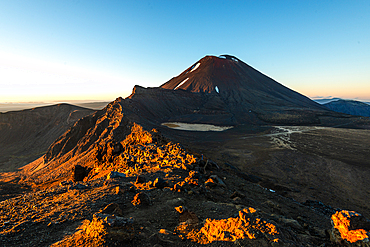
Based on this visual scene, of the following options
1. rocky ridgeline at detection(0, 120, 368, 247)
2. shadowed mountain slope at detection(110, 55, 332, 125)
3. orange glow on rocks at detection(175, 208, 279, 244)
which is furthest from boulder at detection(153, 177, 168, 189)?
shadowed mountain slope at detection(110, 55, 332, 125)

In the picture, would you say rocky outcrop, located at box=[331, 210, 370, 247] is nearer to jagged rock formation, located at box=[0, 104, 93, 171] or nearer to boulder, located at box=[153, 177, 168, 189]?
boulder, located at box=[153, 177, 168, 189]

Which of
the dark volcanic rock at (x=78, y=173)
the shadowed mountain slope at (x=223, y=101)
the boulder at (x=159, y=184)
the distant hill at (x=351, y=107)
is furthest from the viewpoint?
the distant hill at (x=351, y=107)

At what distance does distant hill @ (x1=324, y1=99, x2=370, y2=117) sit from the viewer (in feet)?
416

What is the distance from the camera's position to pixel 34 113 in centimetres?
5547

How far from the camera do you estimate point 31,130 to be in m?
51.0

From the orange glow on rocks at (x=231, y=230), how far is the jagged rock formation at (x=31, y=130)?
45778 mm

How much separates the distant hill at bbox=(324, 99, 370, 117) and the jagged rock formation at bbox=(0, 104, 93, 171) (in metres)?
170

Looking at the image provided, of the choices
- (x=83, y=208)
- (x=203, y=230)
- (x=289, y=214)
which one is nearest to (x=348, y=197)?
(x=289, y=214)

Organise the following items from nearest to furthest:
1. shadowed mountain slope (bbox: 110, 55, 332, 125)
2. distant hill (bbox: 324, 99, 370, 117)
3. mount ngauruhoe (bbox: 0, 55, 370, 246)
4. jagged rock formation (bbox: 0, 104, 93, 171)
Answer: mount ngauruhoe (bbox: 0, 55, 370, 246), jagged rock formation (bbox: 0, 104, 93, 171), shadowed mountain slope (bbox: 110, 55, 332, 125), distant hill (bbox: 324, 99, 370, 117)

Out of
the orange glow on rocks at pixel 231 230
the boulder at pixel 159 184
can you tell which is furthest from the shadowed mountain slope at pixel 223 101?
the orange glow on rocks at pixel 231 230

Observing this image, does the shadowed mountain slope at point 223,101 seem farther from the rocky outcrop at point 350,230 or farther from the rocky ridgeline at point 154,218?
the rocky outcrop at point 350,230

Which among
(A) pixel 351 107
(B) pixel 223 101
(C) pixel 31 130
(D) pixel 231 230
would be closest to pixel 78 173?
(D) pixel 231 230

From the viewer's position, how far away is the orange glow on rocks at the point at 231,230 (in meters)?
3.87

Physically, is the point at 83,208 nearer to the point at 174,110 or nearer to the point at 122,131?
the point at 122,131
